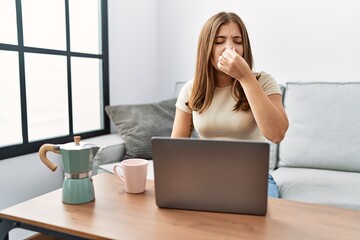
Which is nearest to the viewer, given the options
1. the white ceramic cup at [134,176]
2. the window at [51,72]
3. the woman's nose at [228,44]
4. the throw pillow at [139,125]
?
the white ceramic cup at [134,176]

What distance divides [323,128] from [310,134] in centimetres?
8

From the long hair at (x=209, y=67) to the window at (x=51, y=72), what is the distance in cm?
99

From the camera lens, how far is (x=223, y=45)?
48.5 inches

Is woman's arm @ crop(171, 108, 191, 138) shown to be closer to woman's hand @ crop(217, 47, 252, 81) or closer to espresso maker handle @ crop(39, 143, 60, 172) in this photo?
woman's hand @ crop(217, 47, 252, 81)

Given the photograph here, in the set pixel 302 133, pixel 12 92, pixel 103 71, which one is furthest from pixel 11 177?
pixel 302 133

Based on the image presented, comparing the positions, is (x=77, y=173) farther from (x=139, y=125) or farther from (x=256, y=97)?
(x=139, y=125)

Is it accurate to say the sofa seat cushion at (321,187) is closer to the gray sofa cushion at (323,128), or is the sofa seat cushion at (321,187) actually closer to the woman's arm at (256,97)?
the gray sofa cushion at (323,128)

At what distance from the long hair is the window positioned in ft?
3.23

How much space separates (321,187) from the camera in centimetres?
153

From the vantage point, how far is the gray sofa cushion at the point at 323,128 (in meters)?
1.80

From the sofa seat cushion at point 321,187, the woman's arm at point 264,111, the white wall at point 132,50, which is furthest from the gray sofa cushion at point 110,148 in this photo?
the woman's arm at point 264,111

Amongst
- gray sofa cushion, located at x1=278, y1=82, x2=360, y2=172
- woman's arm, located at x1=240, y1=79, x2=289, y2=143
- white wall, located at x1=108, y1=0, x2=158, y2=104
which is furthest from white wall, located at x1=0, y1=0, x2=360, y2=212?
woman's arm, located at x1=240, y1=79, x2=289, y2=143

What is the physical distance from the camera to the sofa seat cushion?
1401 millimetres

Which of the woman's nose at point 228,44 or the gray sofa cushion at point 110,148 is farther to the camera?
the gray sofa cushion at point 110,148
